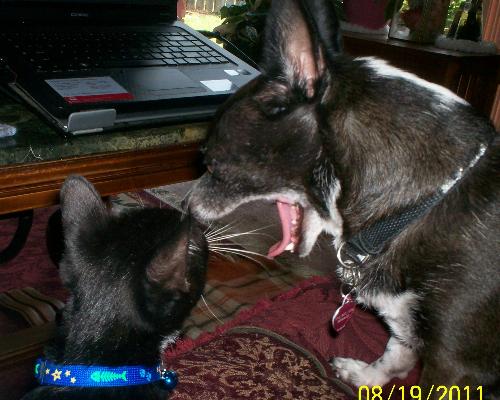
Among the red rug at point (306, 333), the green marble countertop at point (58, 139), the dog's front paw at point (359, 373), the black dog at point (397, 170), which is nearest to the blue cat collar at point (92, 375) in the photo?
the red rug at point (306, 333)

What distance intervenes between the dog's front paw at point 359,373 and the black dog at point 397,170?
Answer: 1.60 ft

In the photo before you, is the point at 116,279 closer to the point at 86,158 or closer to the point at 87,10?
the point at 86,158

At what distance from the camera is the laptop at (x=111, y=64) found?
139 cm

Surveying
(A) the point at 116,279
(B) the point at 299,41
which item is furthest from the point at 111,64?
(A) the point at 116,279

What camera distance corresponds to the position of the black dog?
4.38ft

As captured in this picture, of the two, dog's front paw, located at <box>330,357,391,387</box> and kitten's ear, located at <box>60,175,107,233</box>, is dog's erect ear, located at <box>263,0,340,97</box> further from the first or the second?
dog's front paw, located at <box>330,357,391,387</box>

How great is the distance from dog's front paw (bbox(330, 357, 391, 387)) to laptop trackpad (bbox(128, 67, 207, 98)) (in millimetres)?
1054

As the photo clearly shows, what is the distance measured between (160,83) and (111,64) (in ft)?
0.54

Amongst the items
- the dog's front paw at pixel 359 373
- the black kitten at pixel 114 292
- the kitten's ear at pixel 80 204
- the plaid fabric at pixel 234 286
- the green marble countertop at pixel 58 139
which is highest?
the green marble countertop at pixel 58 139

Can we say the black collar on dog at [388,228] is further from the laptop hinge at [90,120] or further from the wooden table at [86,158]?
the laptop hinge at [90,120]

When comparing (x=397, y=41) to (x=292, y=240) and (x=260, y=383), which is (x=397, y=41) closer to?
(x=292, y=240)

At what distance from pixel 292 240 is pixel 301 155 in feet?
1.25

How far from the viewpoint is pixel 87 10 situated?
190 cm

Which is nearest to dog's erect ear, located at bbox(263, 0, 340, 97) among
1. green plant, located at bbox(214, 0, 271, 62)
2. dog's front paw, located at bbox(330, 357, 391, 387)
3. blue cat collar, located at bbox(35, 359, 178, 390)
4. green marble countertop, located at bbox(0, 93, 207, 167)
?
green marble countertop, located at bbox(0, 93, 207, 167)
